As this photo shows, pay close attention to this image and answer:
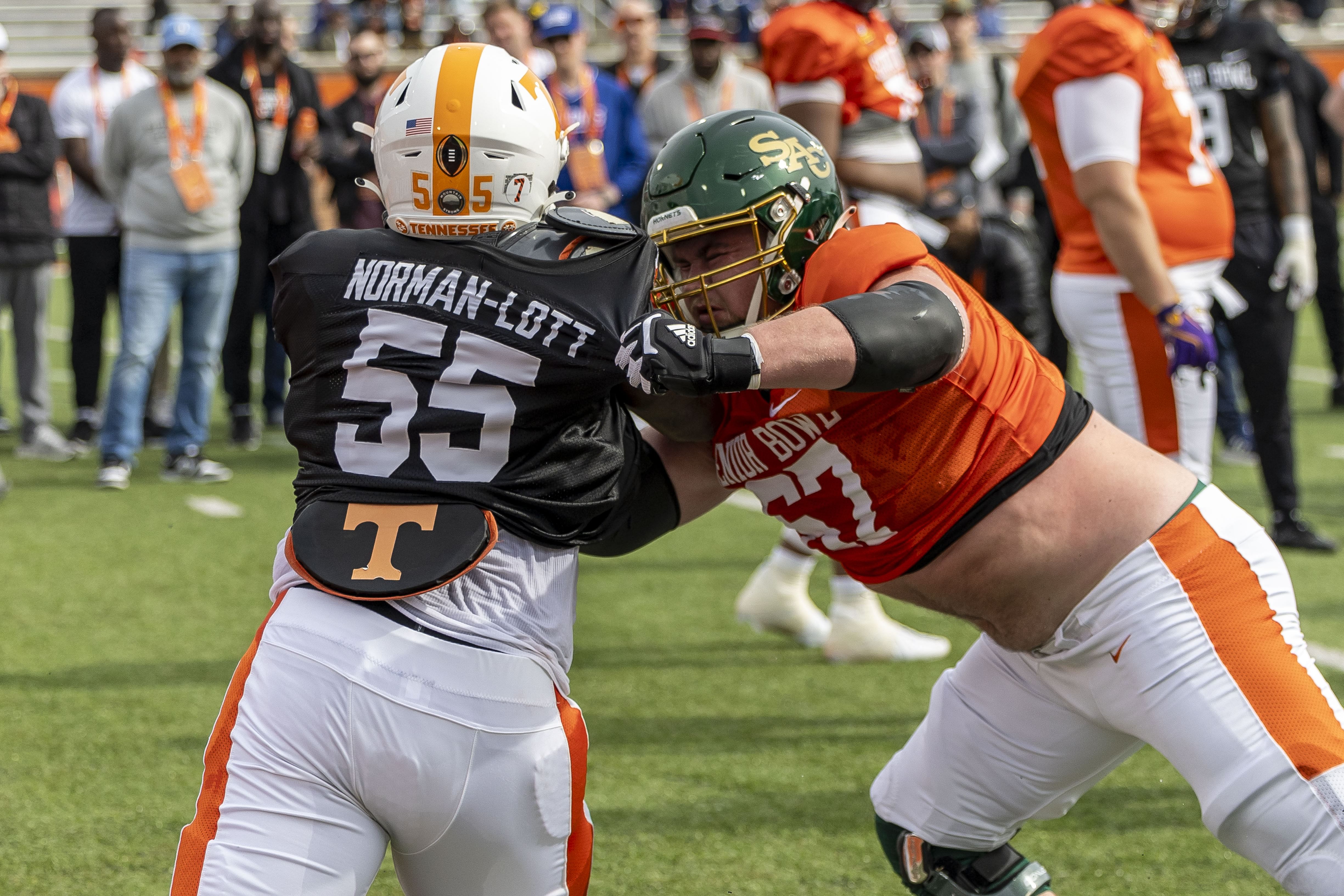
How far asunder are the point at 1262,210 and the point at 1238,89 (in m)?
0.58

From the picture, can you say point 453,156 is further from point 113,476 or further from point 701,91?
point 701,91

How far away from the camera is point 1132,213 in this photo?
4.05m

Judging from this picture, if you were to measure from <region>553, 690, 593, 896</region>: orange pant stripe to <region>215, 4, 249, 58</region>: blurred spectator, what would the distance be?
10.8 m

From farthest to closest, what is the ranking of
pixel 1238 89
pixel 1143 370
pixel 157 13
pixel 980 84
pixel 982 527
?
pixel 157 13
pixel 980 84
pixel 1238 89
pixel 1143 370
pixel 982 527

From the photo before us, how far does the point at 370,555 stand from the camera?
197 cm

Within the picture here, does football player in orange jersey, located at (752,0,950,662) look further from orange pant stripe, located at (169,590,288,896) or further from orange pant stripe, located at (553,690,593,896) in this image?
orange pant stripe, located at (169,590,288,896)

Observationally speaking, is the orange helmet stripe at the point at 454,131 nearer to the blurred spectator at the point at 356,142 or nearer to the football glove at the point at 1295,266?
the football glove at the point at 1295,266

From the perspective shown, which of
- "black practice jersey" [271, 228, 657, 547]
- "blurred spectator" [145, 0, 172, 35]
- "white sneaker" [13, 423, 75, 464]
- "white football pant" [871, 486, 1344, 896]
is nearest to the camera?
"black practice jersey" [271, 228, 657, 547]

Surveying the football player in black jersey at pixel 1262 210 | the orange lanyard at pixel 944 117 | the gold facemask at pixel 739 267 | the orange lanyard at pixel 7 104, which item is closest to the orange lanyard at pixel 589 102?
the orange lanyard at pixel 944 117

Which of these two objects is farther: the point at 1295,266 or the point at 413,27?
the point at 413,27

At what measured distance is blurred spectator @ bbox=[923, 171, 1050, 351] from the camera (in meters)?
7.84

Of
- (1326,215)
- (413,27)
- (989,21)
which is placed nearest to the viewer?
(1326,215)

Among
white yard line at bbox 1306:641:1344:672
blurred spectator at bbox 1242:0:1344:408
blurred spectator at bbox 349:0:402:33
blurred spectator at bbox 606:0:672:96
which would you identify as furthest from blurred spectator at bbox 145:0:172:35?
white yard line at bbox 1306:641:1344:672

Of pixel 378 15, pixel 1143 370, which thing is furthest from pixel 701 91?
pixel 378 15
